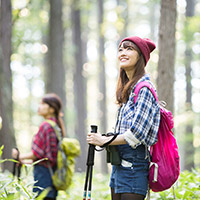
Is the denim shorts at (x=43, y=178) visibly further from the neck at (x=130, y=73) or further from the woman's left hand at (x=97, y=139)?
the neck at (x=130, y=73)

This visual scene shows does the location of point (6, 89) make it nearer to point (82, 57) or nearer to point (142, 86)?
point (142, 86)

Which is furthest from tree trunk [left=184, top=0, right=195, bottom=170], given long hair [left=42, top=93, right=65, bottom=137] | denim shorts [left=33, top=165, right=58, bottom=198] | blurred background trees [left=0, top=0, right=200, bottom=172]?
denim shorts [left=33, top=165, right=58, bottom=198]

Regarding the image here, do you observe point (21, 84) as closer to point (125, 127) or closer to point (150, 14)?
point (150, 14)

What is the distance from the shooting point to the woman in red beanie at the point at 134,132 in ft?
8.70

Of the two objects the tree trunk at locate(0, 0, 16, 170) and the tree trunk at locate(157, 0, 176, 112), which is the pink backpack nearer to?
the tree trunk at locate(157, 0, 176, 112)

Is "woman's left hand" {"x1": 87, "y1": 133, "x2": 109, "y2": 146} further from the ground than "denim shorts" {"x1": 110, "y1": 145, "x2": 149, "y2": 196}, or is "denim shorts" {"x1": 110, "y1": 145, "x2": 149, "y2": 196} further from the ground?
"woman's left hand" {"x1": 87, "y1": 133, "x2": 109, "y2": 146}

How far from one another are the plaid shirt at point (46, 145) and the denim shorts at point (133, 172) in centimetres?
224

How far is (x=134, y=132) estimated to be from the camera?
263cm

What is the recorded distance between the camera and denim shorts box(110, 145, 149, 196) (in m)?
2.72

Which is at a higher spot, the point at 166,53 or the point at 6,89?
the point at 166,53

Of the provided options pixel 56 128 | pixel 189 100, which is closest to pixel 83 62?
pixel 189 100

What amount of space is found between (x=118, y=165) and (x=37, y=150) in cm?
235

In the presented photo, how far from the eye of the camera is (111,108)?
33625mm

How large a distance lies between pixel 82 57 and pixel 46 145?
41.8 feet
